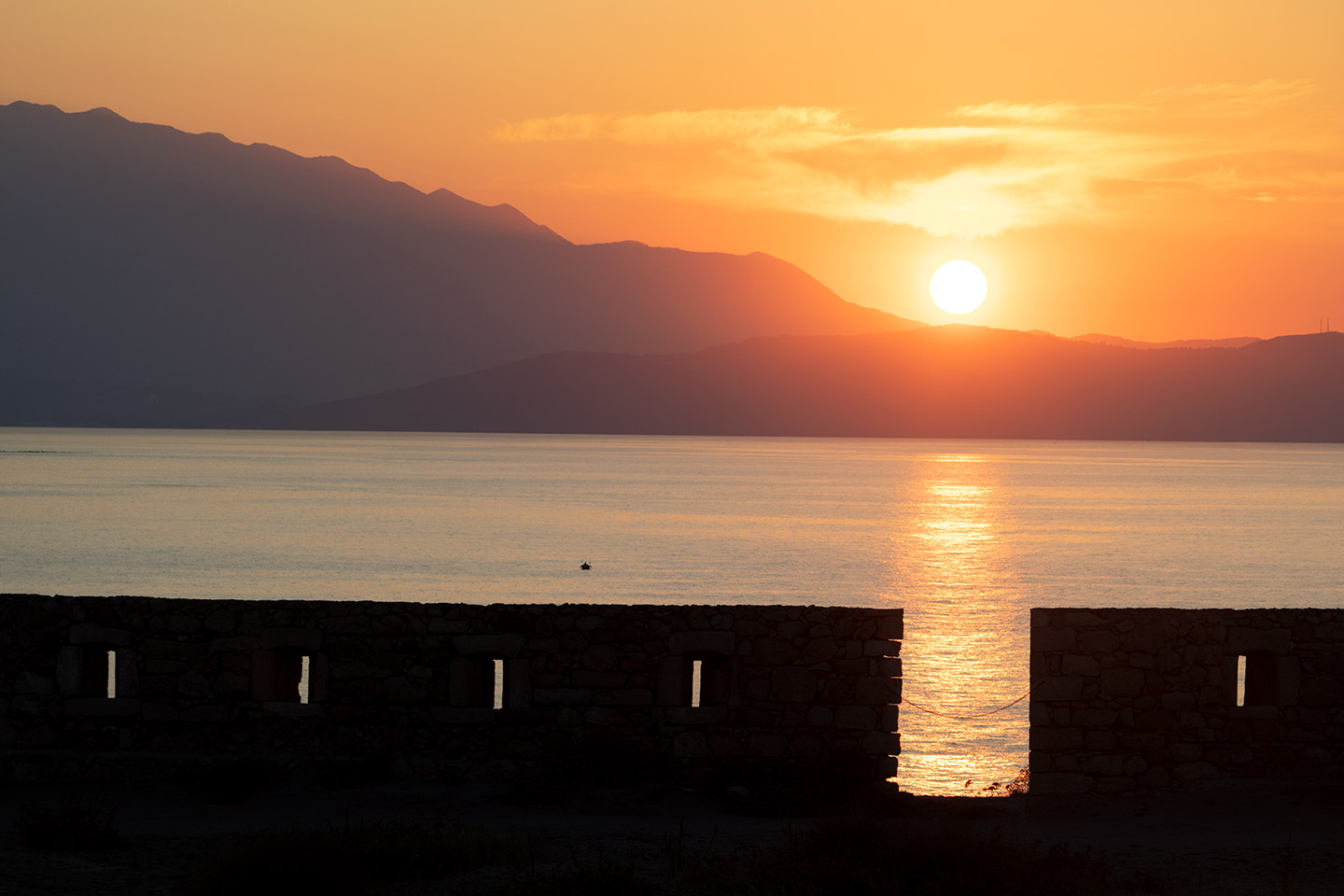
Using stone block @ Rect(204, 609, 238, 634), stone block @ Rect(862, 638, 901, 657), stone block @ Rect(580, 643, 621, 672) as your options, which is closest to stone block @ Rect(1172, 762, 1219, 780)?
stone block @ Rect(862, 638, 901, 657)

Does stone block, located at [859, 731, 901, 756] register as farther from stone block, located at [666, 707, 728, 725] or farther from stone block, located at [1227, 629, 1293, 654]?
stone block, located at [1227, 629, 1293, 654]

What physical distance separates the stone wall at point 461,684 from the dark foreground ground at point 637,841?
1.44ft

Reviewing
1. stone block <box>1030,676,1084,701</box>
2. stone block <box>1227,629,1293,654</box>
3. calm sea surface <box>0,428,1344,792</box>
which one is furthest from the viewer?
calm sea surface <box>0,428,1344,792</box>

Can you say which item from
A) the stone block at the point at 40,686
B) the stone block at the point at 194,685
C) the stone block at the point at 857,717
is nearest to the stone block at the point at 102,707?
the stone block at the point at 40,686

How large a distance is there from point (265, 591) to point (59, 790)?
119ft

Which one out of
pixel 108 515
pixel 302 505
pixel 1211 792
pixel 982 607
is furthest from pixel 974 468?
pixel 1211 792

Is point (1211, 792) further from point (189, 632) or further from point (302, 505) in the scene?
point (302, 505)

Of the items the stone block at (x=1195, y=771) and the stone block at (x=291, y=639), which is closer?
the stone block at (x=1195, y=771)

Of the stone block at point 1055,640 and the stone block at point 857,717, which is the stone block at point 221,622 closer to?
the stone block at point 857,717

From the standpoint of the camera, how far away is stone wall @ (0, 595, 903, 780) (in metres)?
12.7

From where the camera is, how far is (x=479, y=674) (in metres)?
13.0

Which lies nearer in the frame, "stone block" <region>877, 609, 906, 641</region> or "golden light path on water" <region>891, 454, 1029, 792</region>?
"stone block" <region>877, 609, 906, 641</region>

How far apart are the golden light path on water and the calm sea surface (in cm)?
11

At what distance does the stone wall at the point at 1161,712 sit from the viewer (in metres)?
12.7
